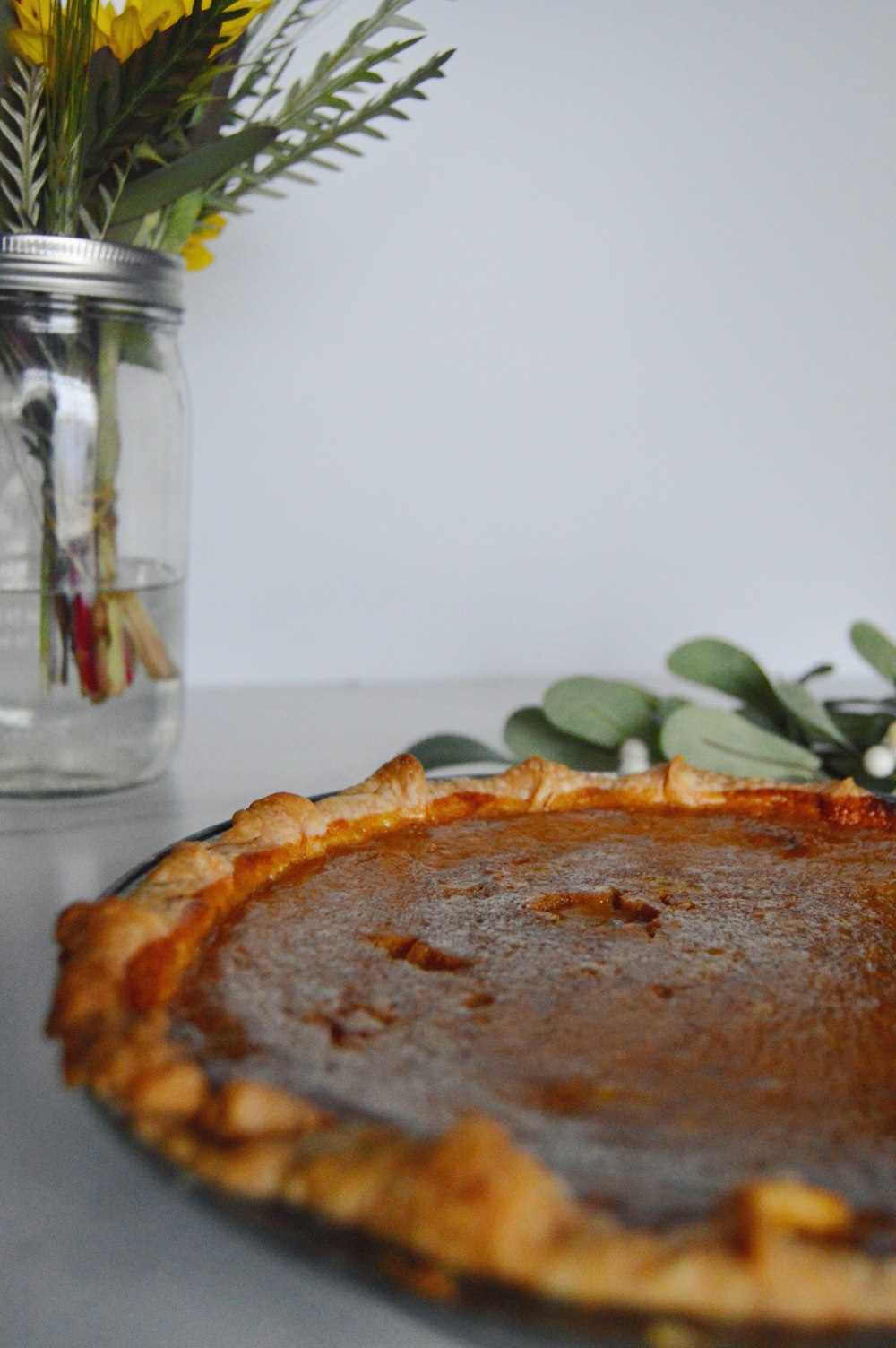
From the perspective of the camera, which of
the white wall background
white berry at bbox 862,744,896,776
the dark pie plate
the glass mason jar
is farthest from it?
the white wall background

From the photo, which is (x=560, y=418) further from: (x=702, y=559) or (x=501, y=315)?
(x=702, y=559)

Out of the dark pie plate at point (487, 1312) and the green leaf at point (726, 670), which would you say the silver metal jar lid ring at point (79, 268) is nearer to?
the green leaf at point (726, 670)

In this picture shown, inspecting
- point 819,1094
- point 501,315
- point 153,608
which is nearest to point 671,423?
point 501,315

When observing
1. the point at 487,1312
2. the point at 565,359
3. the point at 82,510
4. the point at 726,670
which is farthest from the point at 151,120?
the point at 487,1312

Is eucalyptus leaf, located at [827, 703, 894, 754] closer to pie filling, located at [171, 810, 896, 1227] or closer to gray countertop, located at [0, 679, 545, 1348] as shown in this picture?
pie filling, located at [171, 810, 896, 1227]

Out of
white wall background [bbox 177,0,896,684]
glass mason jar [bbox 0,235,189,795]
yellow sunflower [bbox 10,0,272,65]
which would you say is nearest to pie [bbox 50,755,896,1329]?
glass mason jar [bbox 0,235,189,795]

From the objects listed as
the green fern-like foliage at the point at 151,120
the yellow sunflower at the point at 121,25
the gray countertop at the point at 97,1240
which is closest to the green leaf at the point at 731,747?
the gray countertop at the point at 97,1240

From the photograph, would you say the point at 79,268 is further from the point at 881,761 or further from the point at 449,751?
the point at 881,761
